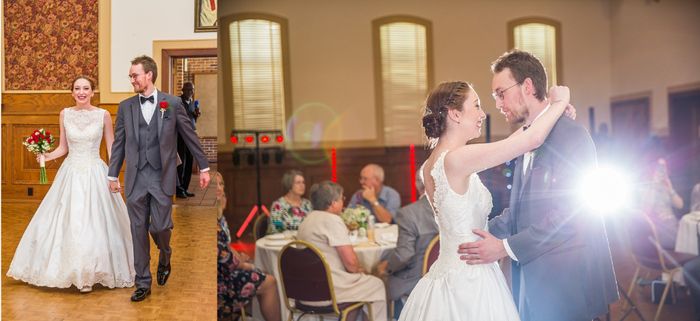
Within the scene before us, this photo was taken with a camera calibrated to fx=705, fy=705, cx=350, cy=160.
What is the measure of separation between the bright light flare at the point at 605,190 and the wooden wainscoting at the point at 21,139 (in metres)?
2.00

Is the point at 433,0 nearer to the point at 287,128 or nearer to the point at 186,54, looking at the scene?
the point at 287,128

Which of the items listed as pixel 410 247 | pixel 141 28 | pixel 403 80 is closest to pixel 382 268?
pixel 410 247

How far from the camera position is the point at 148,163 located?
121 inches

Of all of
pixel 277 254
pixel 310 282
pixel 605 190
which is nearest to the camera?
pixel 605 190

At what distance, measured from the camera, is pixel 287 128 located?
3.33 meters

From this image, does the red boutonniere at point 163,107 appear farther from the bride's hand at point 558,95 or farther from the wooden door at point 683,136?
the wooden door at point 683,136

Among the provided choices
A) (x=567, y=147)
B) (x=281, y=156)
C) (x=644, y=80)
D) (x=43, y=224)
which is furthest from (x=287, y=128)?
(x=644, y=80)

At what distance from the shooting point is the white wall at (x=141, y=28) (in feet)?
10.2

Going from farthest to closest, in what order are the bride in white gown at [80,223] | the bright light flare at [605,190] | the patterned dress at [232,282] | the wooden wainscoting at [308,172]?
the patterned dress at [232,282], the wooden wainscoting at [308,172], the bride in white gown at [80,223], the bright light flare at [605,190]

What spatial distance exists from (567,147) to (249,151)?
155cm

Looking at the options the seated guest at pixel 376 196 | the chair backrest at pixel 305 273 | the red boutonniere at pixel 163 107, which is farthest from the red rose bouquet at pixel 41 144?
the seated guest at pixel 376 196

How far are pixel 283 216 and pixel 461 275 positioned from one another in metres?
1.28

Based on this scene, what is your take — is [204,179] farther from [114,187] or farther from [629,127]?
[629,127]

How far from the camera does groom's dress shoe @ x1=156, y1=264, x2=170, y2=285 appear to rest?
320 cm
